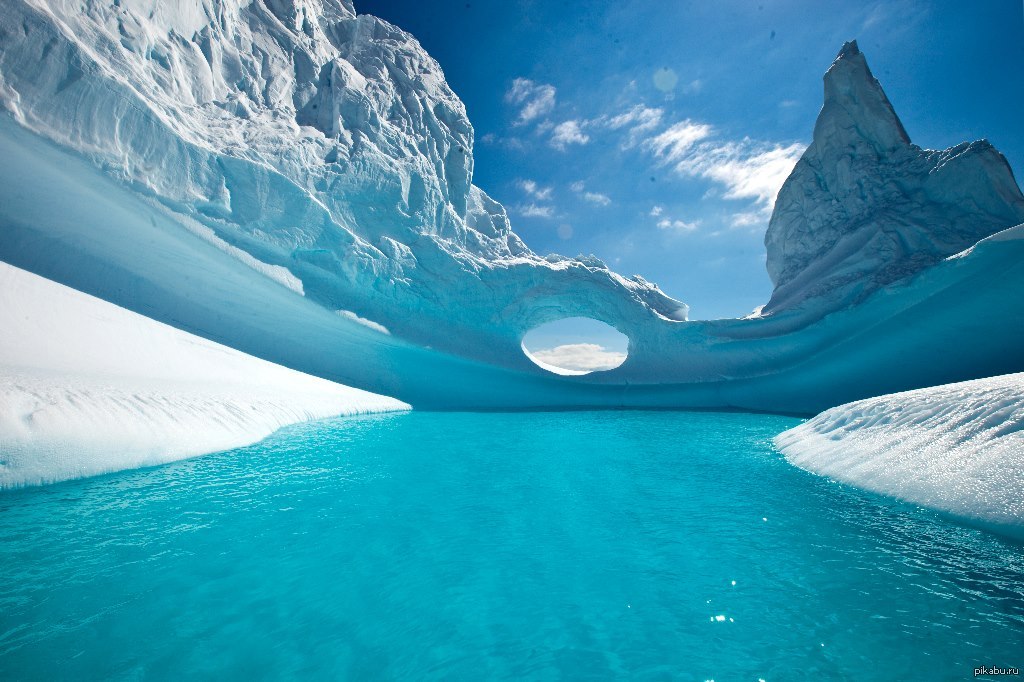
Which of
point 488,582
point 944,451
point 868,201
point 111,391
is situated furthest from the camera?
point 868,201

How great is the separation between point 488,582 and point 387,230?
40.9 ft

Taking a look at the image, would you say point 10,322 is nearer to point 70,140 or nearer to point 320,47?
point 70,140

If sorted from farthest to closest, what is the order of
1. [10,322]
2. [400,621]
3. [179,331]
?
[179,331] → [10,322] → [400,621]

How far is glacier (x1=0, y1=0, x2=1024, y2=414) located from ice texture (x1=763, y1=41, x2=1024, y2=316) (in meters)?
0.06

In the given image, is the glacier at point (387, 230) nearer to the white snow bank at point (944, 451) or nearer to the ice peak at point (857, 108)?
the ice peak at point (857, 108)

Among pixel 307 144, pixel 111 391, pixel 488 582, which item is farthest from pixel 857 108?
pixel 111 391

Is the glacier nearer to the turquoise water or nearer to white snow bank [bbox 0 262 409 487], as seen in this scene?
white snow bank [bbox 0 262 409 487]

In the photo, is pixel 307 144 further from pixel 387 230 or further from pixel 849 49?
pixel 849 49

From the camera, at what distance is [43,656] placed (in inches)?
79.9

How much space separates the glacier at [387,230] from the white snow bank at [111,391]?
6.90 ft

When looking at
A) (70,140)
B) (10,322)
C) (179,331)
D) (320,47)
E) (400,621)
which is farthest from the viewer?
(320,47)

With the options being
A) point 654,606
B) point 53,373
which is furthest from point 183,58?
point 654,606

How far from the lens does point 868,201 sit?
43.4 ft

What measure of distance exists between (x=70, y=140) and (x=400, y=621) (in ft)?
38.0
